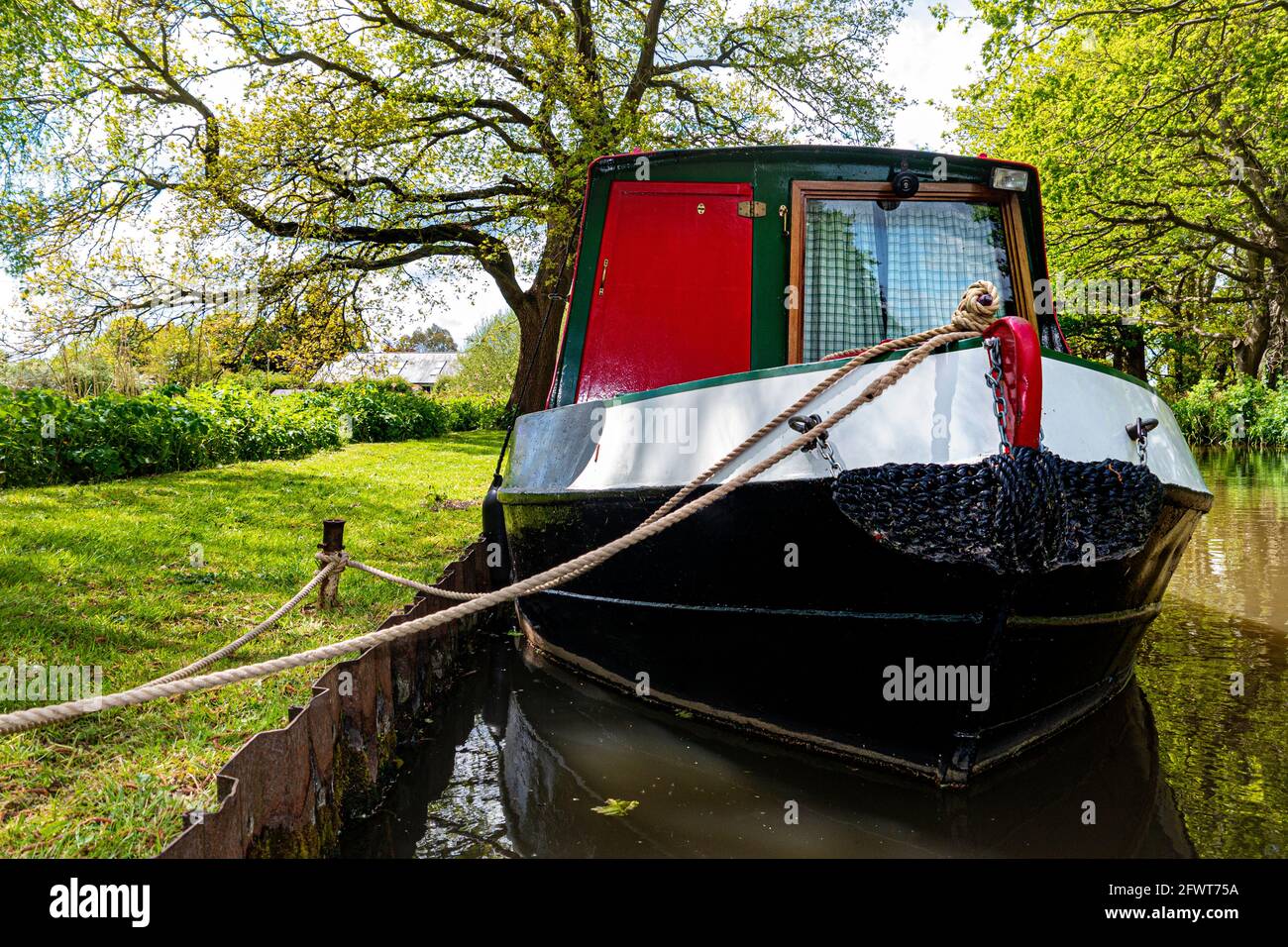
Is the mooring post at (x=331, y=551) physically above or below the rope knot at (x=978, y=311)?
below

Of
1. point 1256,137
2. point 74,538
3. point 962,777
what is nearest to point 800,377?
point 962,777

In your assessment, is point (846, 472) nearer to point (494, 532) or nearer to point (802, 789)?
point (802, 789)

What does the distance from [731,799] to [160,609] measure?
10.8ft

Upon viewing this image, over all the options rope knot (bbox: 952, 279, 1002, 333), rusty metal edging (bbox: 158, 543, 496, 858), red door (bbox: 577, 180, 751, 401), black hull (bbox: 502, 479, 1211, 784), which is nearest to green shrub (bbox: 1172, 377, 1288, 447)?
black hull (bbox: 502, 479, 1211, 784)

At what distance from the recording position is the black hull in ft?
9.98

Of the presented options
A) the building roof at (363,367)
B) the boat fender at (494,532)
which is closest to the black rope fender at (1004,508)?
the boat fender at (494,532)

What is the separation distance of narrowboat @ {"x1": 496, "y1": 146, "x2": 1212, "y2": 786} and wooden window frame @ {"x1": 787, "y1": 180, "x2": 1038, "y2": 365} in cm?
1

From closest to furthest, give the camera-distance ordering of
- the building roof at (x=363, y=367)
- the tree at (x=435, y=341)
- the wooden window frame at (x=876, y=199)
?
1. the wooden window frame at (x=876, y=199)
2. the building roof at (x=363, y=367)
3. the tree at (x=435, y=341)

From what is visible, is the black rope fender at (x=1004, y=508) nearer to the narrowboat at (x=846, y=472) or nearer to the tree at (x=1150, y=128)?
the narrowboat at (x=846, y=472)

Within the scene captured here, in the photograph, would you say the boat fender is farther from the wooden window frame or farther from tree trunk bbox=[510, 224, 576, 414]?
tree trunk bbox=[510, 224, 576, 414]

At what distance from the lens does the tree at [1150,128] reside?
12.0 m

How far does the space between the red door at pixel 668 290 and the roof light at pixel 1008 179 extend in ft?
4.12
